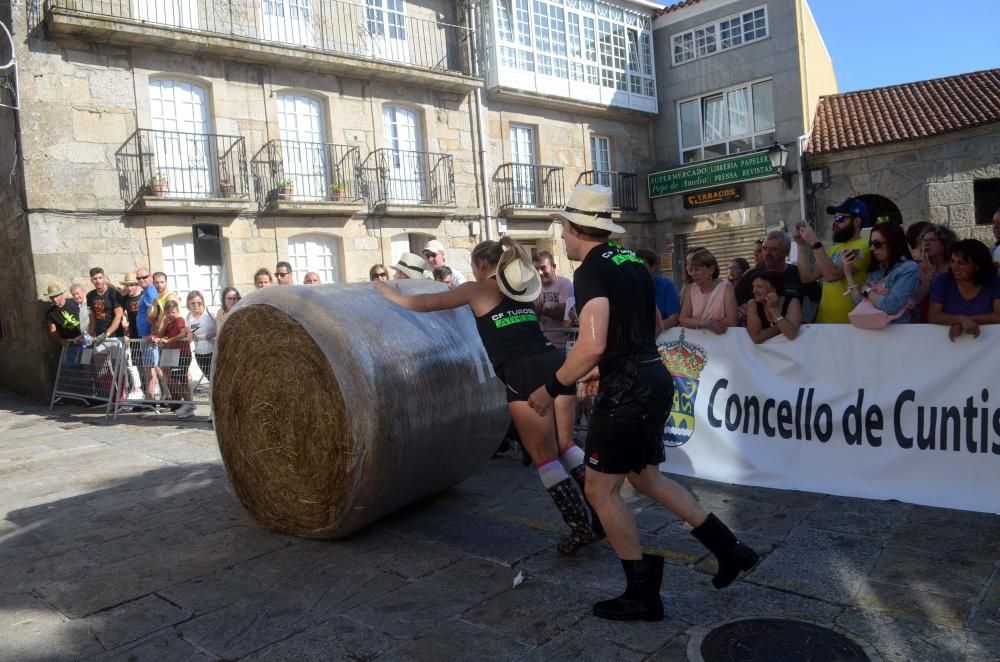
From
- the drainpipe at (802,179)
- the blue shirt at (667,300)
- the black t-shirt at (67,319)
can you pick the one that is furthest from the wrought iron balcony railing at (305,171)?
the drainpipe at (802,179)

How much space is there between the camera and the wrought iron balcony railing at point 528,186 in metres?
20.0

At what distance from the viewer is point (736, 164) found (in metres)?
21.5

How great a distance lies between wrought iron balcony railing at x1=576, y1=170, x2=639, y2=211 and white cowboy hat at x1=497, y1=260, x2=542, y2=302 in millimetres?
18363

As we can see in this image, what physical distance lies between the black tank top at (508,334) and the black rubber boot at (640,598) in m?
1.39

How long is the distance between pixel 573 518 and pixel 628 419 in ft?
3.53

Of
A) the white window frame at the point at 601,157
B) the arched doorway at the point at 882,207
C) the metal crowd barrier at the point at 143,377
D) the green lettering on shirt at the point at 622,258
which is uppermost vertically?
the white window frame at the point at 601,157

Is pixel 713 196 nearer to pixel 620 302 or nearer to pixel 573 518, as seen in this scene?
pixel 573 518

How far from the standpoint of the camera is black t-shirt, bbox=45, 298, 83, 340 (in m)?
11.9

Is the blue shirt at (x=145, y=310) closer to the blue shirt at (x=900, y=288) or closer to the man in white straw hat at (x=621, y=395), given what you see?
the man in white straw hat at (x=621, y=395)

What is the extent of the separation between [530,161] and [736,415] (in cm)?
1637

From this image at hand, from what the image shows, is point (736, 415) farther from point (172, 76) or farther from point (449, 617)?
point (172, 76)

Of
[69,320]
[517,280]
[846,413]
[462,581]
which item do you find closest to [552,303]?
[846,413]

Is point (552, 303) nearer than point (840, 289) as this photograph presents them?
No

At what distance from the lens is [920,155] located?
1905 centimetres
